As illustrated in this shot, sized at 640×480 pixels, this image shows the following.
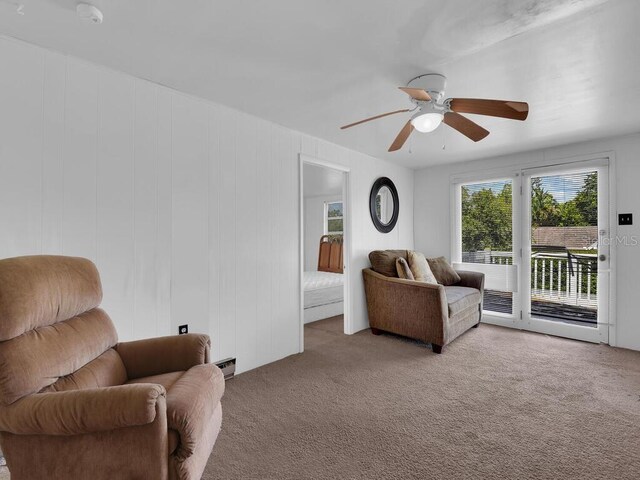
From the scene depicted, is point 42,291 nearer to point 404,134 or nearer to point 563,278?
point 404,134

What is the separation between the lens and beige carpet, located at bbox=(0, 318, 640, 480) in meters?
1.72

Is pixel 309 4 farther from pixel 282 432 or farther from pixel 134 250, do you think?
pixel 282 432

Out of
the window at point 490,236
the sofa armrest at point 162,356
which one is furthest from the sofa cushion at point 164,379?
the window at point 490,236

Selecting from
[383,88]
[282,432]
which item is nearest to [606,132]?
[383,88]

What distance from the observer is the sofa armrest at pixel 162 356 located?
1.82 meters

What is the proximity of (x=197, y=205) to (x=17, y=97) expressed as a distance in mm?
1164

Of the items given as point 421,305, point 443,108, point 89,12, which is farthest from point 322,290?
point 89,12

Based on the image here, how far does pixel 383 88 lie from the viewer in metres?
Answer: 2.38

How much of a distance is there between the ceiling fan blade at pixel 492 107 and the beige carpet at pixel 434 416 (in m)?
1.92

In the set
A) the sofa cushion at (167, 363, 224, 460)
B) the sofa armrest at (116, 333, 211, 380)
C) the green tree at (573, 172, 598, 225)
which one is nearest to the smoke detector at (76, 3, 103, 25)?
the sofa armrest at (116, 333, 211, 380)

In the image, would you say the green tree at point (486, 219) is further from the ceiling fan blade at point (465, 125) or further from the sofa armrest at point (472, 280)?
the ceiling fan blade at point (465, 125)

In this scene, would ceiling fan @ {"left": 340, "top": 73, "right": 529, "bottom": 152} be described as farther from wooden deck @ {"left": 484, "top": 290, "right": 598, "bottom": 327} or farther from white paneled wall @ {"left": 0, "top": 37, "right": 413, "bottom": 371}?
wooden deck @ {"left": 484, "top": 290, "right": 598, "bottom": 327}

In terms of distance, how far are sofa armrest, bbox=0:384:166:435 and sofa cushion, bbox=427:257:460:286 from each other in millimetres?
3887

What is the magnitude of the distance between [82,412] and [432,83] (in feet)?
8.24
